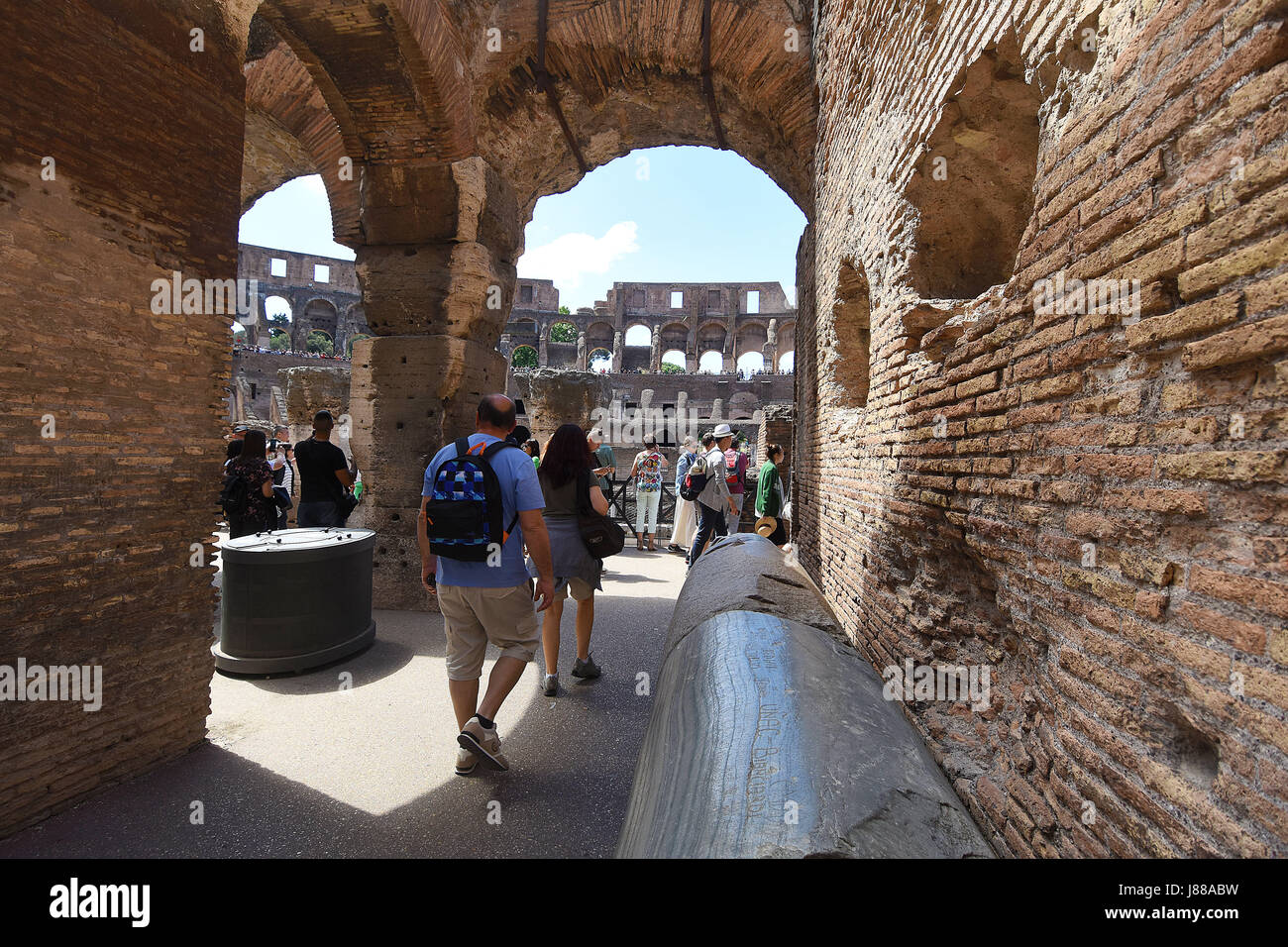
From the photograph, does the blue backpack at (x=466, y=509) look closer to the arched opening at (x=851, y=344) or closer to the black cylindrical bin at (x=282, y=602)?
the black cylindrical bin at (x=282, y=602)

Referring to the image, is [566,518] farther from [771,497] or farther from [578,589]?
[771,497]

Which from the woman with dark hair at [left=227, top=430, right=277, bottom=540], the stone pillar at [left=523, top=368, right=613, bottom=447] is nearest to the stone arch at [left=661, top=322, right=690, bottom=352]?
the stone pillar at [left=523, top=368, right=613, bottom=447]

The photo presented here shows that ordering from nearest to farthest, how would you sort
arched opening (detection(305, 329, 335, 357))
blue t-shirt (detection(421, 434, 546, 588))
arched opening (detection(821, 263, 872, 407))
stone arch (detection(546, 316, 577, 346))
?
blue t-shirt (detection(421, 434, 546, 588)), arched opening (detection(821, 263, 872, 407)), arched opening (detection(305, 329, 335, 357)), stone arch (detection(546, 316, 577, 346))

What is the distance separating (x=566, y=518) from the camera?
156 inches

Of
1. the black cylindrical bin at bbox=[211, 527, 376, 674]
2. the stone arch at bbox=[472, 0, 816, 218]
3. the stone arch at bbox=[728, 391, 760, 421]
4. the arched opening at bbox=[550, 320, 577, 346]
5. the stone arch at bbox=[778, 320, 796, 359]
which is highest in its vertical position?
the arched opening at bbox=[550, 320, 577, 346]

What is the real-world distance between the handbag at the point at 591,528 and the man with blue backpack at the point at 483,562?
733 mm

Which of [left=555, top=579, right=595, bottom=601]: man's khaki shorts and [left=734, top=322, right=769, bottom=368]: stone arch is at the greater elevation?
[left=734, top=322, right=769, bottom=368]: stone arch

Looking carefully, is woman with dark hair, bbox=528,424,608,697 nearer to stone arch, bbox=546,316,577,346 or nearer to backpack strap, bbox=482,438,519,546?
backpack strap, bbox=482,438,519,546

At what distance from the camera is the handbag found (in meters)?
3.87

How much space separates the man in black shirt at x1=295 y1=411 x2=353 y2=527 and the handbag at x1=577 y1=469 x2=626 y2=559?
270 centimetres

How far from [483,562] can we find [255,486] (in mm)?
3493

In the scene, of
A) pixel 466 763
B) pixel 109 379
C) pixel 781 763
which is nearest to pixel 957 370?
pixel 781 763

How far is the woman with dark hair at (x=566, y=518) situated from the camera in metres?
3.88

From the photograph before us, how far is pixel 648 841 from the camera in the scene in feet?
5.19
